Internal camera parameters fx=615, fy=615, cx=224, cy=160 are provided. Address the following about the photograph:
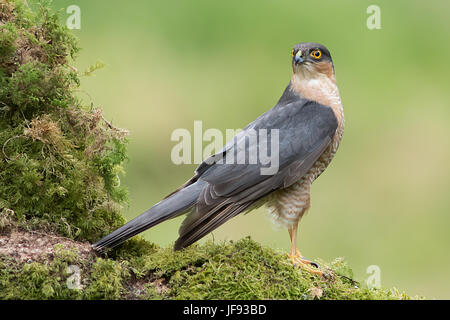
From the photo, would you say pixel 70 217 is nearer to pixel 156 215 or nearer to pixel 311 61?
pixel 156 215

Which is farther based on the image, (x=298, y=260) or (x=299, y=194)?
(x=299, y=194)

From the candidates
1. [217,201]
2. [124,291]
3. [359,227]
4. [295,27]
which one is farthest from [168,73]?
[124,291]

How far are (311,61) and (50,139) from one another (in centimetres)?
234

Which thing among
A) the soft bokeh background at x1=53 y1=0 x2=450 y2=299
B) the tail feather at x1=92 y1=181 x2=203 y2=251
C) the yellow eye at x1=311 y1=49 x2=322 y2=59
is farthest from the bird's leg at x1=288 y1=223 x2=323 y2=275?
the soft bokeh background at x1=53 y1=0 x2=450 y2=299

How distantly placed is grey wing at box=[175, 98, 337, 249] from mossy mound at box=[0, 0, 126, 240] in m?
0.67

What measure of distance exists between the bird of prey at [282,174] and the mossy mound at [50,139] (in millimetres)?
395

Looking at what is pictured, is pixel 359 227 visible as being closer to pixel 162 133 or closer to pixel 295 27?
pixel 162 133

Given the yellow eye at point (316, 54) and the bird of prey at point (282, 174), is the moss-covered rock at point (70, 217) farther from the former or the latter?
the yellow eye at point (316, 54)

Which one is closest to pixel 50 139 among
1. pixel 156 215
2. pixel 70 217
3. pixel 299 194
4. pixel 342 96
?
pixel 70 217

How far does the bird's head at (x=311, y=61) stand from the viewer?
17.5ft

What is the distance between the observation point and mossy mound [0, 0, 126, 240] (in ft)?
13.9

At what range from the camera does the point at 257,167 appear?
466cm

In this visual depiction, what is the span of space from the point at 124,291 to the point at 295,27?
7.94m

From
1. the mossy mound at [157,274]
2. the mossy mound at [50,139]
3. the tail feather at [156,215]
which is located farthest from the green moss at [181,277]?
the mossy mound at [50,139]
